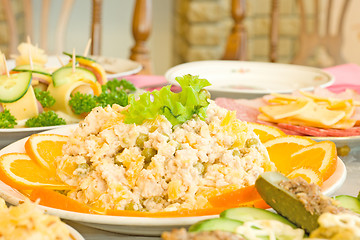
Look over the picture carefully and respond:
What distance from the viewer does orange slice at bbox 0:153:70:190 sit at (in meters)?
1.16

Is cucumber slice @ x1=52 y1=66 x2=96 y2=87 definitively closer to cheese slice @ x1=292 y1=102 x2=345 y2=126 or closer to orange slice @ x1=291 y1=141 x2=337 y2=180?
cheese slice @ x1=292 y1=102 x2=345 y2=126

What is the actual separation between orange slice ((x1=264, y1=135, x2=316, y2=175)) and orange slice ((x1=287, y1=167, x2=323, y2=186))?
0.11m

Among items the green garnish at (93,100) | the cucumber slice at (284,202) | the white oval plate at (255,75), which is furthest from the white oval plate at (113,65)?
the cucumber slice at (284,202)

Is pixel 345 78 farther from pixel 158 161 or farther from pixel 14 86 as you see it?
pixel 158 161

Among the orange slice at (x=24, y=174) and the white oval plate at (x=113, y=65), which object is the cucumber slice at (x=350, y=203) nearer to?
the orange slice at (x=24, y=174)

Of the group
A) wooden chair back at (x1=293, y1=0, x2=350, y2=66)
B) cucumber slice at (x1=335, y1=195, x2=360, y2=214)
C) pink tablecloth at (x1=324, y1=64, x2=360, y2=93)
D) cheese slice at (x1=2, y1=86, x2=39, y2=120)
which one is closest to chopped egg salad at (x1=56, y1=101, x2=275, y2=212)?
cucumber slice at (x1=335, y1=195, x2=360, y2=214)

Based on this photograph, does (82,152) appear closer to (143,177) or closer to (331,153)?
(143,177)

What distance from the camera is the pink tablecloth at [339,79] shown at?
Answer: 250cm

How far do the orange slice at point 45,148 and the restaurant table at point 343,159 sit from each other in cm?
29

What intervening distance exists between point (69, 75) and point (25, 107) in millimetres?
243

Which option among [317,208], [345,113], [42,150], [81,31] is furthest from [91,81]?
[81,31]

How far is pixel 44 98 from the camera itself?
6.47ft

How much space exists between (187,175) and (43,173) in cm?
39

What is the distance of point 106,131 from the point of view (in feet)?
4.02
